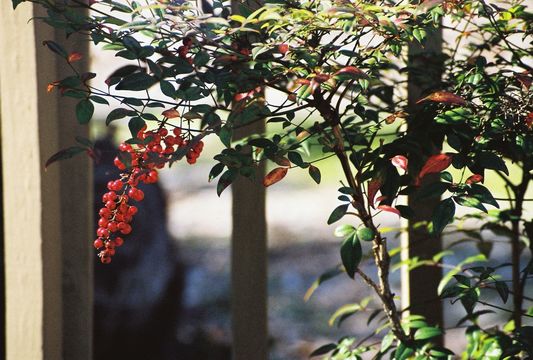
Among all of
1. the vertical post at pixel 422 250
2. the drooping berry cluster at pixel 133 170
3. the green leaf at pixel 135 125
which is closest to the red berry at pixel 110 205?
the drooping berry cluster at pixel 133 170

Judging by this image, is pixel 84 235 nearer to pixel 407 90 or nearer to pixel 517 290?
pixel 407 90

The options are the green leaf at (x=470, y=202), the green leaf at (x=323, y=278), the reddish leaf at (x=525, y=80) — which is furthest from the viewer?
the green leaf at (x=323, y=278)

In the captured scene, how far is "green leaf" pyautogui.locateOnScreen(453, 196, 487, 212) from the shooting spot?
0.91 m

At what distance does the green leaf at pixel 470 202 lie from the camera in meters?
0.91

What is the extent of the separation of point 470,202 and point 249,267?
719mm

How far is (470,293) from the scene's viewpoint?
3.47ft

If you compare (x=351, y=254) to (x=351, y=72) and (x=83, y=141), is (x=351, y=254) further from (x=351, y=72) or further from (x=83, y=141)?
(x=83, y=141)

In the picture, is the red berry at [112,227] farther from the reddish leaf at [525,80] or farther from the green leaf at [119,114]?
the reddish leaf at [525,80]

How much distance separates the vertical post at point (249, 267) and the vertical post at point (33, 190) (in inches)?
14.5

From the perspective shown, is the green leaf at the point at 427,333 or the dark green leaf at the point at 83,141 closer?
the dark green leaf at the point at 83,141

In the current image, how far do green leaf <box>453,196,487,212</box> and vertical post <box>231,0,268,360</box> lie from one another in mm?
632

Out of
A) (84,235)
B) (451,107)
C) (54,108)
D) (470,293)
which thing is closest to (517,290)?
(470,293)

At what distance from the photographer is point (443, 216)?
0.94 meters

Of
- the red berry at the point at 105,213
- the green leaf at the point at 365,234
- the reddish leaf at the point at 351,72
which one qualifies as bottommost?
the green leaf at the point at 365,234
